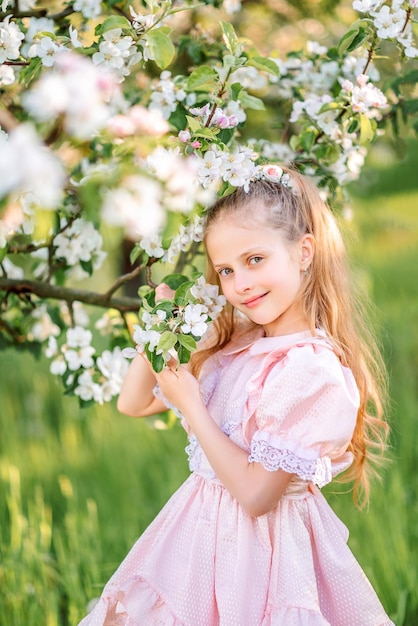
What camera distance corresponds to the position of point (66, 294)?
2.30 metres

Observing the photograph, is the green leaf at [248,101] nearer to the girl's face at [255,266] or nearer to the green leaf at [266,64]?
the green leaf at [266,64]

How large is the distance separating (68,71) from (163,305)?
69cm

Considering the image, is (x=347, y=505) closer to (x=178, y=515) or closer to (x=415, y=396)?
(x=415, y=396)

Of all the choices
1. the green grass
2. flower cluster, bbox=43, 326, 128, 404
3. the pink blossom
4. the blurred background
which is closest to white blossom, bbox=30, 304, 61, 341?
flower cluster, bbox=43, 326, 128, 404

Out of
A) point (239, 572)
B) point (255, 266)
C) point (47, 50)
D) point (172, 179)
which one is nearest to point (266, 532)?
point (239, 572)

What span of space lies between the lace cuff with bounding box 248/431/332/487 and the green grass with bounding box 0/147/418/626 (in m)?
0.44

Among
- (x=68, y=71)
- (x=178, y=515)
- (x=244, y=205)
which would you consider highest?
(x=68, y=71)

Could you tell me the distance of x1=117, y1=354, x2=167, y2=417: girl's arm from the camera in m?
1.98

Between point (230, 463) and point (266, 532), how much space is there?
0.59 ft

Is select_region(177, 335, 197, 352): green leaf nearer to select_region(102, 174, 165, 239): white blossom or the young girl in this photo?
the young girl

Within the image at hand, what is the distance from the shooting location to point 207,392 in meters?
1.91

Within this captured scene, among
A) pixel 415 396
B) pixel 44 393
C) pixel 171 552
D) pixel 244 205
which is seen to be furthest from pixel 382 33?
pixel 44 393

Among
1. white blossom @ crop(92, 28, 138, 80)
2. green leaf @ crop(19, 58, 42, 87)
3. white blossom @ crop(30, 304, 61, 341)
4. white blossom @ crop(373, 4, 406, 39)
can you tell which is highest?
green leaf @ crop(19, 58, 42, 87)

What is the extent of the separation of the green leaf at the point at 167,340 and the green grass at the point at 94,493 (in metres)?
0.72
